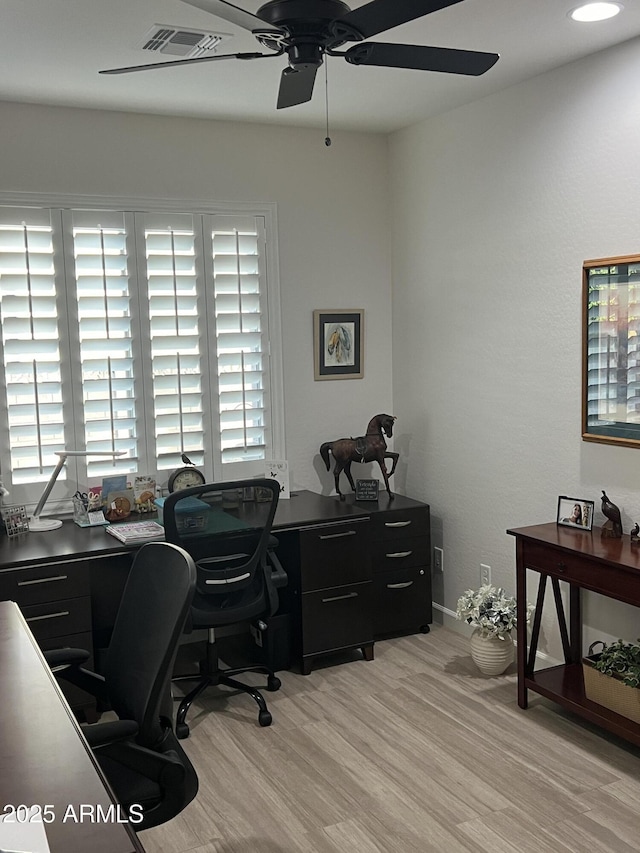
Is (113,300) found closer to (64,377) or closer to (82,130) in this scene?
(64,377)

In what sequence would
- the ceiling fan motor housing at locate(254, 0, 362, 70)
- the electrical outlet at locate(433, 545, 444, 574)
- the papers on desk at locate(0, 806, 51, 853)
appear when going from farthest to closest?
the electrical outlet at locate(433, 545, 444, 574)
the ceiling fan motor housing at locate(254, 0, 362, 70)
the papers on desk at locate(0, 806, 51, 853)

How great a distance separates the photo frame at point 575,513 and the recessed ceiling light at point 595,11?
1832 millimetres

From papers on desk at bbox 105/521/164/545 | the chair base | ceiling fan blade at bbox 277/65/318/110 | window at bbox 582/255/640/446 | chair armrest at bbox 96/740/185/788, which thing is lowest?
the chair base

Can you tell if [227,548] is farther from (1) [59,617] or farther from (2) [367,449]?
(2) [367,449]

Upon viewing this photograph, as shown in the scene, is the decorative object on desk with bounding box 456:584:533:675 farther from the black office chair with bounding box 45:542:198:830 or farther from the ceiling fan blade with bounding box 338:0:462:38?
the ceiling fan blade with bounding box 338:0:462:38

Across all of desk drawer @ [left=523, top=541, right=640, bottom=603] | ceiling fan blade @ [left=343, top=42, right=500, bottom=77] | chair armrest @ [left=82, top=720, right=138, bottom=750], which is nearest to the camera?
chair armrest @ [left=82, top=720, right=138, bottom=750]

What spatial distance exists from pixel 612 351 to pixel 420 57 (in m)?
1.59

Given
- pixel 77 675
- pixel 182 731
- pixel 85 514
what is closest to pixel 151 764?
pixel 77 675

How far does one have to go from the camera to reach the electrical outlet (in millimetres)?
4625

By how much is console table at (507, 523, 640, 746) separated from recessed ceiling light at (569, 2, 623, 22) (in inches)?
75.4

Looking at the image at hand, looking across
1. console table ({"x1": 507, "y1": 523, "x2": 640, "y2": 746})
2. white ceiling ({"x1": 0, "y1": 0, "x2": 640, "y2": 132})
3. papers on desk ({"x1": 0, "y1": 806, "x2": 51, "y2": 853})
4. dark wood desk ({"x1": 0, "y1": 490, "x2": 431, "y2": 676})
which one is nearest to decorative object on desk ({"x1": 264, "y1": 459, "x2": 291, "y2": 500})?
dark wood desk ({"x1": 0, "y1": 490, "x2": 431, "y2": 676})

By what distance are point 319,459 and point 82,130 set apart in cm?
209

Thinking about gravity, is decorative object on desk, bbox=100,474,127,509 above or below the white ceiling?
below

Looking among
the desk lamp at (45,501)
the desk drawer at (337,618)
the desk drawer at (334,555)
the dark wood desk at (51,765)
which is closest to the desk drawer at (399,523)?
the desk drawer at (334,555)
